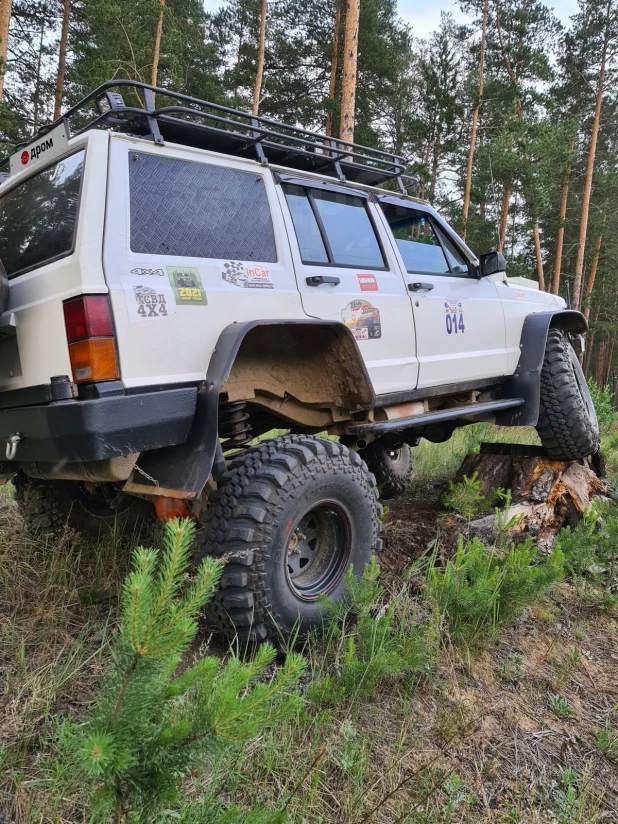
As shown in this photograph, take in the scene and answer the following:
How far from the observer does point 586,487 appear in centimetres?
443

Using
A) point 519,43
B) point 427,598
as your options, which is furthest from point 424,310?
point 519,43

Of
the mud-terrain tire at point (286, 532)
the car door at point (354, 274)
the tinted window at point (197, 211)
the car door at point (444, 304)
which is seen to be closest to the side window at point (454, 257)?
the car door at point (444, 304)

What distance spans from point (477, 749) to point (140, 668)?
5.01 ft

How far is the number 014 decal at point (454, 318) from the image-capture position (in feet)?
13.0

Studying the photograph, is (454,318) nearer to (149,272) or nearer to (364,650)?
(149,272)

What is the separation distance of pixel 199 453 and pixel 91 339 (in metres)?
0.63

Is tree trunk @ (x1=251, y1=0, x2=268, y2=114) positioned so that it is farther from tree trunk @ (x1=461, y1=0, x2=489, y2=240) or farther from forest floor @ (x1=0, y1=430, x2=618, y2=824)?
forest floor @ (x1=0, y1=430, x2=618, y2=824)

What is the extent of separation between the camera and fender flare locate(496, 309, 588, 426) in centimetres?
452

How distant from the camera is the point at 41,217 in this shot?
2600mm

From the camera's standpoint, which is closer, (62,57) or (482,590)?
(482,590)

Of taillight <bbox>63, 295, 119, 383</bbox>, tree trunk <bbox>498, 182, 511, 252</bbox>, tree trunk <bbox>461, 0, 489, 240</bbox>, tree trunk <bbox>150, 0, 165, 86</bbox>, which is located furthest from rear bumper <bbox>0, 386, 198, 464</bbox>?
tree trunk <bbox>498, 182, 511, 252</bbox>

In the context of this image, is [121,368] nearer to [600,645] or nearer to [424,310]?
[424,310]

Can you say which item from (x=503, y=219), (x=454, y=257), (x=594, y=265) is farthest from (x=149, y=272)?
(x=594, y=265)

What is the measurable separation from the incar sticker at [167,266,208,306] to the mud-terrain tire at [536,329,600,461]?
10.7 feet
